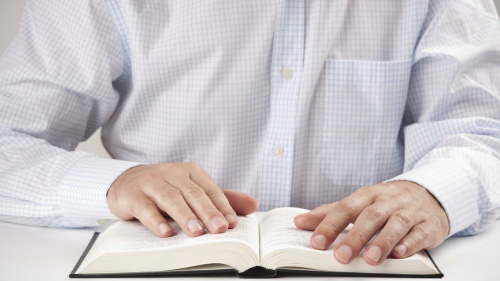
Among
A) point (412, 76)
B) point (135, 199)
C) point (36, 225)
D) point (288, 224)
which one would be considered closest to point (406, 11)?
point (412, 76)

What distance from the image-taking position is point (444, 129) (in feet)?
4.30

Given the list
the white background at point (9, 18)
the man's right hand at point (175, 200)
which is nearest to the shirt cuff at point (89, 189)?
the man's right hand at point (175, 200)

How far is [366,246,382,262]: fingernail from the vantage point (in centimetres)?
87

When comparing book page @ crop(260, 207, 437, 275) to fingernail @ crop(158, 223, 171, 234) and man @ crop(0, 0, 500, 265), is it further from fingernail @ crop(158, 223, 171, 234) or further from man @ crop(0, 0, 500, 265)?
man @ crop(0, 0, 500, 265)

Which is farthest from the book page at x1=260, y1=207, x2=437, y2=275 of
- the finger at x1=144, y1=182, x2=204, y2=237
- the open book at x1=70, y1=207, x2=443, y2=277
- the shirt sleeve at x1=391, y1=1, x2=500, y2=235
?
the shirt sleeve at x1=391, y1=1, x2=500, y2=235

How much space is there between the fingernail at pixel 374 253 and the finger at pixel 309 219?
144mm

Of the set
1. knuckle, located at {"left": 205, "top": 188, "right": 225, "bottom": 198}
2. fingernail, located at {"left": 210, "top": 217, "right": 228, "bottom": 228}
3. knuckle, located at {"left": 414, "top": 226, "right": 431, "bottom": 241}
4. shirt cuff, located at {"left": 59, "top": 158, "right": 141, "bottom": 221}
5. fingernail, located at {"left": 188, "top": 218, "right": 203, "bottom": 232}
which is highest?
fingernail, located at {"left": 210, "top": 217, "right": 228, "bottom": 228}

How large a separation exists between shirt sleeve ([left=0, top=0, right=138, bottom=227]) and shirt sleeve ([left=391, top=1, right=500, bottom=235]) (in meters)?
0.63

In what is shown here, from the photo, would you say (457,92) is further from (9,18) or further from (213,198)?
(9,18)

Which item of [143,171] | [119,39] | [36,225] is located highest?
[119,39]

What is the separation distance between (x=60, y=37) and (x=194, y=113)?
32 cm

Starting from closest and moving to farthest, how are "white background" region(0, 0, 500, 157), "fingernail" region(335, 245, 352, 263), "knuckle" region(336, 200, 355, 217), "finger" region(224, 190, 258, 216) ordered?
1. "fingernail" region(335, 245, 352, 263)
2. "knuckle" region(336, 200, 355, 217)
3. "finger" region(224, 190, 258, 216)
4. "white background" region(0, 0, 500, 157)

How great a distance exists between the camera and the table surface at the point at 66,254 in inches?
36.1

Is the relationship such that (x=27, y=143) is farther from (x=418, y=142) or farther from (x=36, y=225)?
(x=418, y=142)
